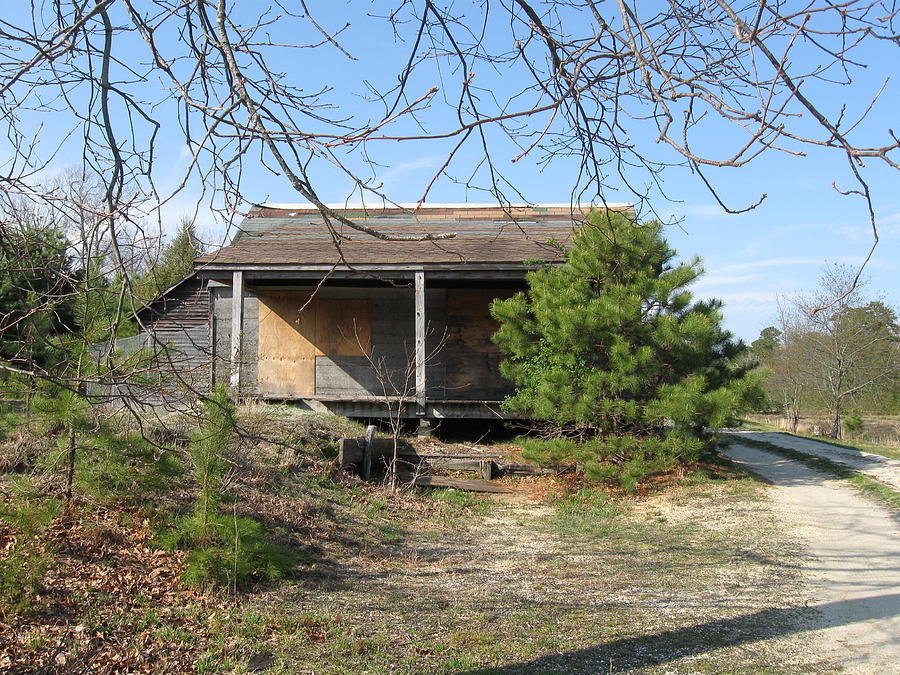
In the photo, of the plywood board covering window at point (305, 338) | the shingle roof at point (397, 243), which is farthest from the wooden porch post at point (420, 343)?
the plywood board covering window at point (305, 338)

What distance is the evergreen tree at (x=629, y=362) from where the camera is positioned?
37.0 ft

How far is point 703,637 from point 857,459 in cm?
1129

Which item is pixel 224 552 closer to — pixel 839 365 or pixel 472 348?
pixel 472 348

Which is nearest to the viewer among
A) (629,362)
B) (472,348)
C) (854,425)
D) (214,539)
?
(214,539)

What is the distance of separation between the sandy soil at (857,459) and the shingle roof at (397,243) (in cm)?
641

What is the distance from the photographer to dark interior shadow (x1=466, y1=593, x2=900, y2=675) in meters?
5.08

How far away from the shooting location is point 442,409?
14016 millimetres

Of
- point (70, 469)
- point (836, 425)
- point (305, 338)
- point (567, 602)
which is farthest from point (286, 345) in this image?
point (836, 425)

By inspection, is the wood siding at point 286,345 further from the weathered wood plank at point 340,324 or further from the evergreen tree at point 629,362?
the evergreen tree at point 629,362

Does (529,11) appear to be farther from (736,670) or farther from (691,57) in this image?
(736,670)

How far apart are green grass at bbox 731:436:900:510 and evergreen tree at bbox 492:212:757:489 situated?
2.26 meters

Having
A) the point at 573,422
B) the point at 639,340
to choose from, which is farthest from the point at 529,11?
the point at 573,422

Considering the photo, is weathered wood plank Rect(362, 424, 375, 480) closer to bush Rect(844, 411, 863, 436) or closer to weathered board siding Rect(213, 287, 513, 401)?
weathered board siding Rect(213, 287, 513, 401)

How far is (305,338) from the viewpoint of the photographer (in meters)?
16.0
